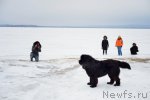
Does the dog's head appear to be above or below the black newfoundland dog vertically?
above

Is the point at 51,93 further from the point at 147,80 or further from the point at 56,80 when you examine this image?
the point at 147,80

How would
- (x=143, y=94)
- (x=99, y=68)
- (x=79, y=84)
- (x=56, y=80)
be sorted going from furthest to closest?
(x=56, y=80) < (x=79, y=84) < (x=99, y=68) < (x=143, y=94)

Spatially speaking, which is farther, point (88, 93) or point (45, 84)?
point (45, 84)

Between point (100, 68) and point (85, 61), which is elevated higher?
point (85, 61)

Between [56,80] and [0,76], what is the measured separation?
8.25ft

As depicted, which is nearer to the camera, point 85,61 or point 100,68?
point 100,68

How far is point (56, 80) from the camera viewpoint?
9.69m

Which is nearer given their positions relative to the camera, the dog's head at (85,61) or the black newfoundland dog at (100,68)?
the black newfoundland dog at (100,68)

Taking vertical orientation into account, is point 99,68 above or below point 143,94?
above

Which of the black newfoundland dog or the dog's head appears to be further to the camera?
the dog's head

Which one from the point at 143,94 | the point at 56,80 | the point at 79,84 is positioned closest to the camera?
the point at 143,94

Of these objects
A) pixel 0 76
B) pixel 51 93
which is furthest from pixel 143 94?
pixel 0 76

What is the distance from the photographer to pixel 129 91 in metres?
7.50

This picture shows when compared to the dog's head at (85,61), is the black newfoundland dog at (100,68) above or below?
below
